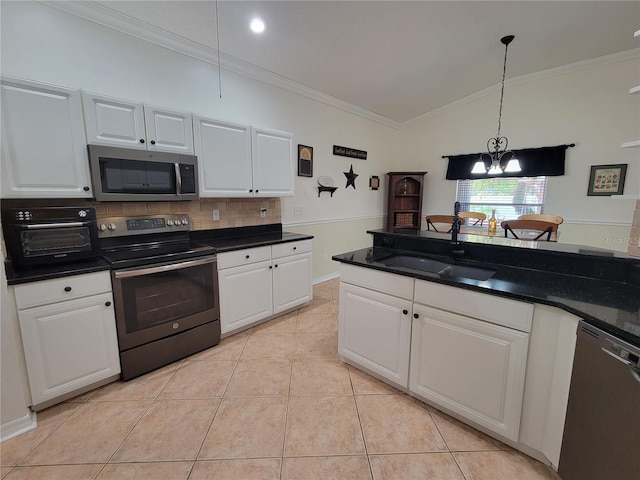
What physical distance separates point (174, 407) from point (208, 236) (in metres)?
1.58

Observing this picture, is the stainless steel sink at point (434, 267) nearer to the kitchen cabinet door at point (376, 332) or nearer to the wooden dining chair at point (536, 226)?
the kitchen cabinet door at point (376, 332)

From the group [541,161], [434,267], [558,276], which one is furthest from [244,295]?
[541,161]

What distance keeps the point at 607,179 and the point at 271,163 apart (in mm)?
4497

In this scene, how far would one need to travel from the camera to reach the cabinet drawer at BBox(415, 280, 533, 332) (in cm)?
133

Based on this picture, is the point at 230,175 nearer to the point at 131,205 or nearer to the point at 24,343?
the point at 131,205

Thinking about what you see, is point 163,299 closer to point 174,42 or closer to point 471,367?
point 471,367

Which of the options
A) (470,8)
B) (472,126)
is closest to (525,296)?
(470,8)

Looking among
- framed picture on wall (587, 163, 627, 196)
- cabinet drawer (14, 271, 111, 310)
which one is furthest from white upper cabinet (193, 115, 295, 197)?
framed picture on wall (587, 163, 627, 196)

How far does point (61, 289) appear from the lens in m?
1.68

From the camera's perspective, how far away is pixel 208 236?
2871 mm

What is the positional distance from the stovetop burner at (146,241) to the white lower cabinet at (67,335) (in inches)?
9.8

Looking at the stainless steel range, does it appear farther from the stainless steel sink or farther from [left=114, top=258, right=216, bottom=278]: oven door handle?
the stainless steel sink

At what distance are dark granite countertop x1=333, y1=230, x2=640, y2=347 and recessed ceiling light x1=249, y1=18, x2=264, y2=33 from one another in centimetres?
216

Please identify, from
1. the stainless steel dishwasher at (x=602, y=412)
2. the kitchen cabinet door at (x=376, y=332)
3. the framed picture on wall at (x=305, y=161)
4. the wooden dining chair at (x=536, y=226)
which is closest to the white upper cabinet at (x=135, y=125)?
the framed picture on wall at (x=305, y=161)
